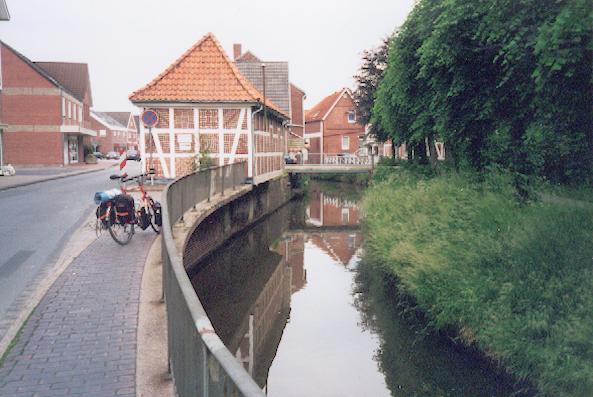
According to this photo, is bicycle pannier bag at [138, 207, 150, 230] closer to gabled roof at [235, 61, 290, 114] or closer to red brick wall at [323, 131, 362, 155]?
gabled roof at [235, 61, 290, 114]

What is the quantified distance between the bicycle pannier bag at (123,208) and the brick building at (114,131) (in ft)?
184

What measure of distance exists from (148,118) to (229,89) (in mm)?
5679

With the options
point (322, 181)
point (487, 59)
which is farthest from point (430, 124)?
point (322, 181)

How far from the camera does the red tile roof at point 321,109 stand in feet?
189

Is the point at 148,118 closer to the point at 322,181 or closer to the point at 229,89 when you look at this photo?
the point at 229,89

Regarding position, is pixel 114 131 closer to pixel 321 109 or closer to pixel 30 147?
pixel 321 109

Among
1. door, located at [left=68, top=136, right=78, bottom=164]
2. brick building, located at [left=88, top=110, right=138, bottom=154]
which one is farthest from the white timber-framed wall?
brick building, located at [left=88, top=110, right=138, bottom=154]

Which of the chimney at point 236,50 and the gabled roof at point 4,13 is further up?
the chimney at point 236,50

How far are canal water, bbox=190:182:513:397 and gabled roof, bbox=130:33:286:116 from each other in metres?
5.12

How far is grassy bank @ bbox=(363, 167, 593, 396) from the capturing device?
721cm

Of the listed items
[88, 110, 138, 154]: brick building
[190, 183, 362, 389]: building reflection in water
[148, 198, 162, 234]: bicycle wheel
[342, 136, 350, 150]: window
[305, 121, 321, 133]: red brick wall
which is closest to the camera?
[190, 183, 362, 389]: building reflection in water

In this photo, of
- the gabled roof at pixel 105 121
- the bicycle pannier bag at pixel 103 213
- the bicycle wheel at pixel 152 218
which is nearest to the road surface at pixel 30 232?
the bicycle pannier bag at pixel 103 213

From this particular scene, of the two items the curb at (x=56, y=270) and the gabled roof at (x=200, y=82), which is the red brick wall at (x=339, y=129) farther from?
the curb at (x=56, y=270)

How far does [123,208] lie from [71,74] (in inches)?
1828
